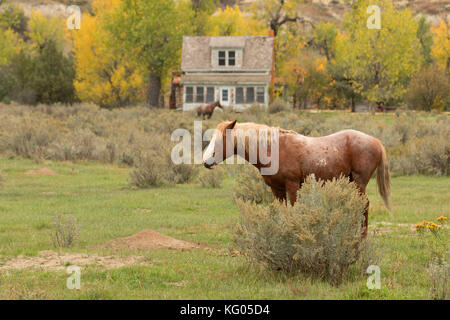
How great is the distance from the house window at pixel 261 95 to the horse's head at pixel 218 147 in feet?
153

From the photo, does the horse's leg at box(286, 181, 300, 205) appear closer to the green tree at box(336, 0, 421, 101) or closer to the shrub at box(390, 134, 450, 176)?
the shrub at box(390, 134, 450, 176)

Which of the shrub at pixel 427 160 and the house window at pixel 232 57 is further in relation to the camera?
the house window at pixel 232 57

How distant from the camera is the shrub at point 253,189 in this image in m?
14.5

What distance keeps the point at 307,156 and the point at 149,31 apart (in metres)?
49.0

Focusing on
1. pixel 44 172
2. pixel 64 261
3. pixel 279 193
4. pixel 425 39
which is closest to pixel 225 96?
pixel 425 39

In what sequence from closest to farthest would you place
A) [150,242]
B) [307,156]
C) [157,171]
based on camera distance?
[307,156]
[150,242]
[157,171]

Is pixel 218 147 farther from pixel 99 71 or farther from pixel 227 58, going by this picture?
pixel 99 71

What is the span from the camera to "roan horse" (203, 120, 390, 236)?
9.13 meters

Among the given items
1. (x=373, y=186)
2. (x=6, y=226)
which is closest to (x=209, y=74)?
(x=373, y=186)

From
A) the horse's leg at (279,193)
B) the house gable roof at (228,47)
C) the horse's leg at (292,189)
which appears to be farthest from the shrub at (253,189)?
the house gable roof at (228,47)

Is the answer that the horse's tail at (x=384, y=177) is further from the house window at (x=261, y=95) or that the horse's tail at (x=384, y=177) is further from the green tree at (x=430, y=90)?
the house window at (x=261, y=95)

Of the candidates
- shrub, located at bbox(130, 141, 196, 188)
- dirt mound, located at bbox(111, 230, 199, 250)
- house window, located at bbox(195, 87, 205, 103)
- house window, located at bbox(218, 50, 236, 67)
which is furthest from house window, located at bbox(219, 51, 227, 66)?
dirt mound, located at bbox(111, 230, 199, 250)

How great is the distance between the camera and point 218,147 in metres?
9.08

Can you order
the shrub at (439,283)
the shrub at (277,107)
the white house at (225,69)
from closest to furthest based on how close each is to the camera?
the shrub at (439,283) → the shrub at (277,107) → the white house at (225,69)
